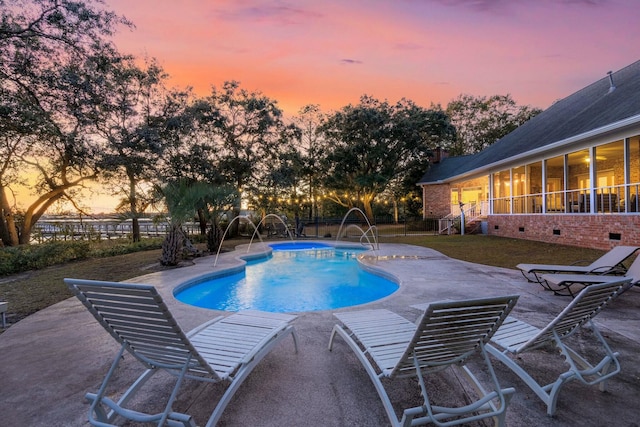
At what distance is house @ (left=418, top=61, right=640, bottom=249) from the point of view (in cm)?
998

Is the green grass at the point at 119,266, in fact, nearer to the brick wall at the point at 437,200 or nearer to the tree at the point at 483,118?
the brick wall at the point at 437,200

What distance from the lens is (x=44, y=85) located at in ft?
36.5

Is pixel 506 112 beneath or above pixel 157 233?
above

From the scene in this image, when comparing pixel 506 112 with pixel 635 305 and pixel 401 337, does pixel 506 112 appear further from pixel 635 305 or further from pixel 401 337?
pixel 401 337

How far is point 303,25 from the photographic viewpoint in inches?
512

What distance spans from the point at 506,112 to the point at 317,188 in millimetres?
22933

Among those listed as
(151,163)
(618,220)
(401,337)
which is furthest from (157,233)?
(618,220)

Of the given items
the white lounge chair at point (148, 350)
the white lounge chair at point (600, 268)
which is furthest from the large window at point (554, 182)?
the white lounge chair at point (148, 350)

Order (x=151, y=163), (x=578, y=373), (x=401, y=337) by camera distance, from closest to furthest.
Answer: (x=578, y=373) → (x=401, y=337) → (x=151, y=163)

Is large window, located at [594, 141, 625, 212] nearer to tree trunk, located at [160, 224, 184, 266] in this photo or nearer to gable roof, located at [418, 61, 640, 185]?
gable roof, located at [418, 61, 640, 185]

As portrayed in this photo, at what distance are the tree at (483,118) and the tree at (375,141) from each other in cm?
892

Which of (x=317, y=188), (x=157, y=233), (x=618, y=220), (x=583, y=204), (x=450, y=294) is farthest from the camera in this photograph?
(x=317, y=188)

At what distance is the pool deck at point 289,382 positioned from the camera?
2367 millimetres

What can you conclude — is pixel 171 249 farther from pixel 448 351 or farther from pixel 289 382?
pixel 448 351
